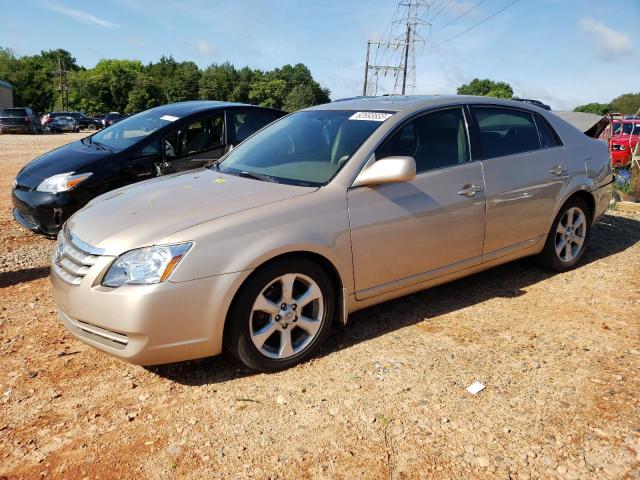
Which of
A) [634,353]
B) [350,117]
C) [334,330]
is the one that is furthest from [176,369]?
[634,353]

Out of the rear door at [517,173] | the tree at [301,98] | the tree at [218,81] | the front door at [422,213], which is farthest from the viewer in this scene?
the tree at [218,81]

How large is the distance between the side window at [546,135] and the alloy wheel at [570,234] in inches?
25.2

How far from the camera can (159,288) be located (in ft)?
9.16

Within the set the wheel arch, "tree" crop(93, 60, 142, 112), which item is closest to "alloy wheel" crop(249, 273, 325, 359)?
the wheel arch

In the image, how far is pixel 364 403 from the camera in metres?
2.92

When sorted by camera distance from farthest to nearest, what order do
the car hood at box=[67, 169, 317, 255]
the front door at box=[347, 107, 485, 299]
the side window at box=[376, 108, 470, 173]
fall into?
the side window at box=[376, 108, 470, 173]
the front door at box=[347, 107, 485, 299]
the car hood at box=[67, 169, 317, 255]

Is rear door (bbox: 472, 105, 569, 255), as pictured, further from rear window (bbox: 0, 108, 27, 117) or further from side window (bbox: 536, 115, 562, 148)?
rear window (bbox: 0, 108, 27, 117)

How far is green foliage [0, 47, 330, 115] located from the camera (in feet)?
235

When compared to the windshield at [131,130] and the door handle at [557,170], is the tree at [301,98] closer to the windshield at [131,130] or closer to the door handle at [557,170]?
the windshield at [131,130]

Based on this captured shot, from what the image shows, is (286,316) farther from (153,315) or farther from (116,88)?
(116,88)

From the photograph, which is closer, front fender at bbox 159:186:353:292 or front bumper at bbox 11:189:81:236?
front fender at bbox 159:186:353:292

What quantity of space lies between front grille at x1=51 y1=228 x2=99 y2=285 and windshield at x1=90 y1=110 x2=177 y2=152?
109 inches

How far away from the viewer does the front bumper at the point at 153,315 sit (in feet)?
9.20

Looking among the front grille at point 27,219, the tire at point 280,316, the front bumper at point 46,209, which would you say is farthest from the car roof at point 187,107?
the tire at point 280,316
